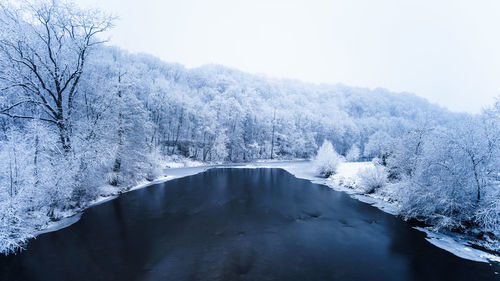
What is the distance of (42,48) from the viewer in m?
12.2

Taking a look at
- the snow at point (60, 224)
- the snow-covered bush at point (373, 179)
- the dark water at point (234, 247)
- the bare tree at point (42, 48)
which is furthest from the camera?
the snow-covered bush at point (373, 179)

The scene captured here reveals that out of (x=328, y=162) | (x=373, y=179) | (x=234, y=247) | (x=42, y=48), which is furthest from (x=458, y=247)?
(x=42, y=48)

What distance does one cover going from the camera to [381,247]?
964cm

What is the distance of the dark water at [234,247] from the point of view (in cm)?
724

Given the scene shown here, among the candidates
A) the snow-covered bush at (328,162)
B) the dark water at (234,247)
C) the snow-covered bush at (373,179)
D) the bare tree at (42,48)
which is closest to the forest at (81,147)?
the bare tree at (42,48)

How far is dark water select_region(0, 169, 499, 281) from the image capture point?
7.24m

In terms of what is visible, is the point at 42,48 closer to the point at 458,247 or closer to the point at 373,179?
the point at 458,247

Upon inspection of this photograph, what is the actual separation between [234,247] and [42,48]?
17.1 m

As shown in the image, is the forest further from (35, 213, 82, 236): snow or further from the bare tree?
(35, 213, 82, 236): snow

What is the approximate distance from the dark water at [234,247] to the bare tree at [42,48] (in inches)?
250

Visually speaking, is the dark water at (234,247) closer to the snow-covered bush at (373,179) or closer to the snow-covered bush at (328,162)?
the snow-covered bush at (373,179)

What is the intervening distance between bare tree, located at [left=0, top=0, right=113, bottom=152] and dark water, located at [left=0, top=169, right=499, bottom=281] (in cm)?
635

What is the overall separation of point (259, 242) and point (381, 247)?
6221 millimetres

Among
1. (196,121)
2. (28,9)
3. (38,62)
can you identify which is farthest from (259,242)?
Result: (196,121)
